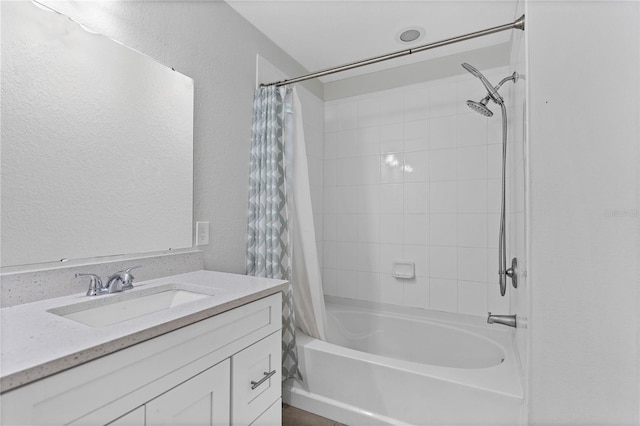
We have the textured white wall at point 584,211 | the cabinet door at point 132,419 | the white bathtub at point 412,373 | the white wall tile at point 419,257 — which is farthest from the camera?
the white wall tile at point 419,257

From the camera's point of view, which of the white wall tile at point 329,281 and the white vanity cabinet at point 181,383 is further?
the white wall tile at point 329,281

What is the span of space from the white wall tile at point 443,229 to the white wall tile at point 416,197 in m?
0.10

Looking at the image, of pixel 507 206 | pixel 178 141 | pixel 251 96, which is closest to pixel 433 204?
pixel 507 206

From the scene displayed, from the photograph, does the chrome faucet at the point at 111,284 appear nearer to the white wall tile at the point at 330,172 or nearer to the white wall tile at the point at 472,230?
the white wall tile at the point at 330,172

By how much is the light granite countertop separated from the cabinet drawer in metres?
0.19

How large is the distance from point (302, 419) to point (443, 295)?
1.28 meters

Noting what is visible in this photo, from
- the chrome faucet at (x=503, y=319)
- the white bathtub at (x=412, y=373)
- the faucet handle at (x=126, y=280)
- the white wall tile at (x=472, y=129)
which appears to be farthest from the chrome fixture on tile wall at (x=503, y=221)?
the faucet handle at (x=126, y=280)

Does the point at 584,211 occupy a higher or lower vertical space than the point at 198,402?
higher

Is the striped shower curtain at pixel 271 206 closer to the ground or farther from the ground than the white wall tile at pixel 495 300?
farther from the ground

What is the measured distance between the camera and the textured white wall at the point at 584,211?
0.88 metres

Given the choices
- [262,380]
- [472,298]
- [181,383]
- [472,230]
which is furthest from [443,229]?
[181,383]

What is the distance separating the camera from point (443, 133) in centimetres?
225

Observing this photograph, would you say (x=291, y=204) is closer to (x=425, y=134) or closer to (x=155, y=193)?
(x=155, y=193)

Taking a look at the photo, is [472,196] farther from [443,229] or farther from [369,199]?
[369,199]
